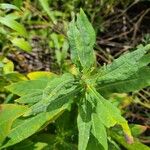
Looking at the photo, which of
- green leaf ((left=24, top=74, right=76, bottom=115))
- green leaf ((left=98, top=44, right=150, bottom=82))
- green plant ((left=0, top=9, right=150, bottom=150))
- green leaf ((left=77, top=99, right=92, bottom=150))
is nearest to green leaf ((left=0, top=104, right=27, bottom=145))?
green plant ((left=0, top=9, right=150, bottom=150))

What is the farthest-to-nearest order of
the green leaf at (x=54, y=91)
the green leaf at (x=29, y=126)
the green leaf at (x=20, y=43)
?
1. the green leaf at (x=20, y=43)
2. the green leaf at (x=29, y=126)
3. the green leaf at (x=54, y=91)

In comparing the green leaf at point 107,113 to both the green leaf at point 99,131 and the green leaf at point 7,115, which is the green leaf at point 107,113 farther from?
the green leaf at point 7,115

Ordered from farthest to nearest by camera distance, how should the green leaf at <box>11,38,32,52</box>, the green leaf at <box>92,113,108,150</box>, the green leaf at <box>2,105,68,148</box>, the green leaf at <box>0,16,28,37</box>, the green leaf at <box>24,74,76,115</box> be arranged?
1. the green leaf at <box>11,38,32,52</box>
2. the green leaf at <box>0,16,28,37</box>
3. the green leaf at <box>2,105,68,148</box>
4. the green leaf at <box>92,113,108,150</box>
5. the green leaf at <box>24,74,76,115</box>

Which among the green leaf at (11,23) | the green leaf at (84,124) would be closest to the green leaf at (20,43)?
the green leaf at (11,23)

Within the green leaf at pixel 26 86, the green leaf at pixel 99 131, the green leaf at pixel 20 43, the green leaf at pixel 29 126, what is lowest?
the green leaf at pixel 99 131

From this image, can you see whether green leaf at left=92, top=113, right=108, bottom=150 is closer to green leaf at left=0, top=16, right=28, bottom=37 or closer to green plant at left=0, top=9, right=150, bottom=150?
green plant at left=0, top=9, right=150, bottom=150

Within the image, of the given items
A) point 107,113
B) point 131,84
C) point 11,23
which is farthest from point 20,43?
point 107,113

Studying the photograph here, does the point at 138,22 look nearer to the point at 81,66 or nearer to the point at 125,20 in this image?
the point at 125,20
